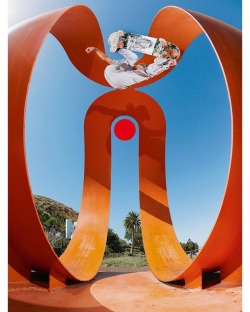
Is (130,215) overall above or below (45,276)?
above

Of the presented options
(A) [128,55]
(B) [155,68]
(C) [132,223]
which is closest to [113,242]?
(C) [132,223]

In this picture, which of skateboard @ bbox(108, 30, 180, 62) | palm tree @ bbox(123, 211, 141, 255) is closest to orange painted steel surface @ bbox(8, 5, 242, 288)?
skateboard @ bbox(108, 30, 180, 62)

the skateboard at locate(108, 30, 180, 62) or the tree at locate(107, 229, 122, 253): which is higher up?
the skateboard at locate(108, 30, 180, 62)

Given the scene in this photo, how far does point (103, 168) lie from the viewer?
935cm

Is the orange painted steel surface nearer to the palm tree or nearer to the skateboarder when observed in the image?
the skateboarder

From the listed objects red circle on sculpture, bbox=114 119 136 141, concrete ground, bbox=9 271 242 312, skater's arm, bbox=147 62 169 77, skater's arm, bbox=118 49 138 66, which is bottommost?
concrete ground, bbox=9 271 242 312

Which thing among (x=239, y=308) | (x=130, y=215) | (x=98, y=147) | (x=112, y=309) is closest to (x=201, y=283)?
(x=239, y=308)

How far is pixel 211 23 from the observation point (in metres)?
5.89

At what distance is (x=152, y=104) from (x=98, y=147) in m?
1.99

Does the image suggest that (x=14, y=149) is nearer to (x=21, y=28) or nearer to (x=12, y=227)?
(x=12, y=227)

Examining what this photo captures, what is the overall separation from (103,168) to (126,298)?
4254mm

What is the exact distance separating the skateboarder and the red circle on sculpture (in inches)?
94.4

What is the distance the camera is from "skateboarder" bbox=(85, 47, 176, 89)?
602cm

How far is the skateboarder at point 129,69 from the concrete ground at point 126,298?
4.05 m
